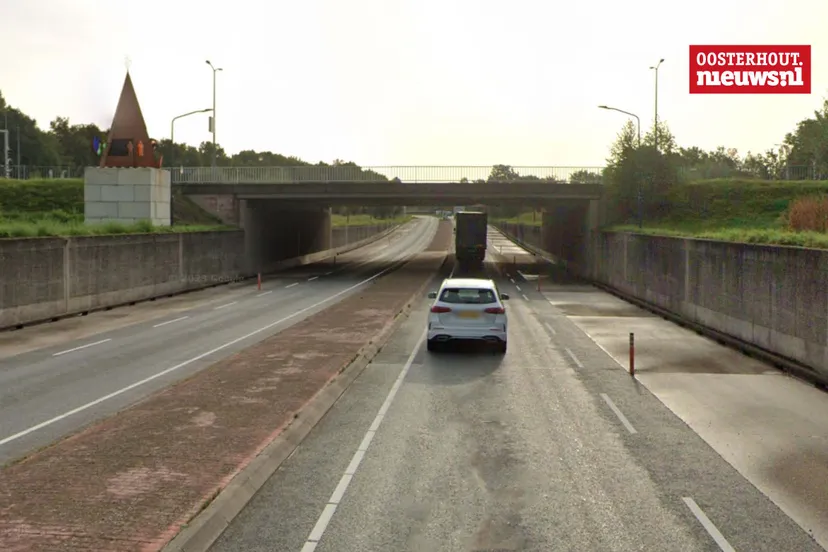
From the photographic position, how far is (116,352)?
19.7 meters

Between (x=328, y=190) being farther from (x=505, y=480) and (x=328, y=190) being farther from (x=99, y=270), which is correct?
(x=505, y=480)

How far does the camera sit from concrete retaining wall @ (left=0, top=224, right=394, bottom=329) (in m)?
25.2

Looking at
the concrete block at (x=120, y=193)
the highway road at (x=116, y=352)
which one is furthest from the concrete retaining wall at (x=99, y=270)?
the concrete block at (x=120, y=193)

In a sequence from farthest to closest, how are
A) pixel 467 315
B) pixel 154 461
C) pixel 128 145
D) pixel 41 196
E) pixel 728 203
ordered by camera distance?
pixel 41 196
pixel 728 203
pixel 128 145
pixel 467 315
pixel 154 461

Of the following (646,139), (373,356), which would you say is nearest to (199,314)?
(373,356)

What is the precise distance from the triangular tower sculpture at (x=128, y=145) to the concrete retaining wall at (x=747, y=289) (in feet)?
94.0

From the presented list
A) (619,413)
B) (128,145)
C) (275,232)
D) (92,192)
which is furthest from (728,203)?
(619,413)

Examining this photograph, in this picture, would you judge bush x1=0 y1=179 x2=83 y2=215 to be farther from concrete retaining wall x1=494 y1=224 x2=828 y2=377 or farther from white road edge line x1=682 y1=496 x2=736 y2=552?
white road edge line x1=682 y1=496 x2=736 y2=552

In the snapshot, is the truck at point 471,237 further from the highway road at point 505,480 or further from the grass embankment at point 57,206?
the highway road at point 505,480

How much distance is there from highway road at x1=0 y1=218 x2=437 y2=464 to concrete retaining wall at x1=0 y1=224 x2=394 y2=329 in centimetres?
104

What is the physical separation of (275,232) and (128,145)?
57.7 ft

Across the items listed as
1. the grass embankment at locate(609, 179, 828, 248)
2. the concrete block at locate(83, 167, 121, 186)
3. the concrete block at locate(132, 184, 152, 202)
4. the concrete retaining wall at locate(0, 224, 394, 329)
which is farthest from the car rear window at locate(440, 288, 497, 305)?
the concrete block at locate(83, 167, 121, 186)

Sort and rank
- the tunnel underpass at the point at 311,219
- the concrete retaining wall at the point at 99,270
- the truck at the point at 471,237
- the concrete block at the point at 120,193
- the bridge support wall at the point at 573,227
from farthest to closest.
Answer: the truck at the point at 471,237 → the tunnel underpass at the point at 311,219 → the bridge support wall at the point at 573,227 → the concrete block at the point at 120,193 → the concrete retaining wall at the point at 99,270

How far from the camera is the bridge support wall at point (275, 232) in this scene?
5344 cm
